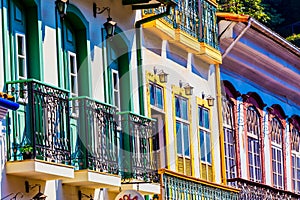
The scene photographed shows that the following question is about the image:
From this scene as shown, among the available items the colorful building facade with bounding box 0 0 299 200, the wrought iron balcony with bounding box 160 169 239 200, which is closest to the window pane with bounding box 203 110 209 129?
the colorful building facade with bounding box 0 0 299 200

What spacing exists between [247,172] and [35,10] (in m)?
11.9

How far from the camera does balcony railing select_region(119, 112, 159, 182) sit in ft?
65.8

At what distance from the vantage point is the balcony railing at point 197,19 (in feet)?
77.3

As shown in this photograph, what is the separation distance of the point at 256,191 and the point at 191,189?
4.37 m

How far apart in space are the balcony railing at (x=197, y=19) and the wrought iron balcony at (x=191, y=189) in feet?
9.13

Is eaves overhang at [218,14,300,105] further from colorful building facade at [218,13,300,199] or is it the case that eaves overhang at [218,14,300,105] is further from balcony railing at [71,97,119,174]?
balcony railing at [71,97,119,174]

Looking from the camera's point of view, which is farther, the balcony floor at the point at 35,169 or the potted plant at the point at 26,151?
the potted plant at the point at 26,151

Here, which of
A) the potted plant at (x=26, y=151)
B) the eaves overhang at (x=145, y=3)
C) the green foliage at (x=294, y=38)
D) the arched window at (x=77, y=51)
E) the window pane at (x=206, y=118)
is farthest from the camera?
the green foliage at (x=294, y=38)

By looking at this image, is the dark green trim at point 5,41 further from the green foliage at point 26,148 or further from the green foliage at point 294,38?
the green foliage at point 294,38

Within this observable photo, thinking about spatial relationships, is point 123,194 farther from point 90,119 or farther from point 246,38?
point 246,38

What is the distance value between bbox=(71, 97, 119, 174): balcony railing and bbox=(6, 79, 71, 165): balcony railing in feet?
2.14

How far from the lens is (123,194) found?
19375 mm

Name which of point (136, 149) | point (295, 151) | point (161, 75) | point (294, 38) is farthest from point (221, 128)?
point (294, 38)

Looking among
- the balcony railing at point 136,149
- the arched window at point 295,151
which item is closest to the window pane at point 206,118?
the balcony railing at point 136,149
